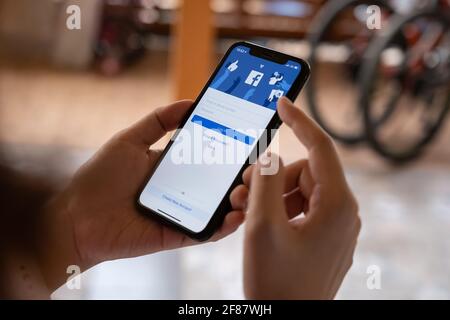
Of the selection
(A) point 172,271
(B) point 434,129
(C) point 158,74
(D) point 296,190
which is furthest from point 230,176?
(B) point 434,129

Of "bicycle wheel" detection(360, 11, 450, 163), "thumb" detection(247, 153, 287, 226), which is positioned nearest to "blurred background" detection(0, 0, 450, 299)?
"bicycle wheel" detection(360, 11, 450, 163)

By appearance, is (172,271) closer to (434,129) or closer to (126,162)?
(126,162)

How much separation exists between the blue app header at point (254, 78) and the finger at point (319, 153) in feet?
0.25

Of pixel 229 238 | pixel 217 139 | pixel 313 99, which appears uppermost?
pixel 217 139

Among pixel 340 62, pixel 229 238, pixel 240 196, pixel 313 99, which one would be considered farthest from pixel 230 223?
pixel 340 62

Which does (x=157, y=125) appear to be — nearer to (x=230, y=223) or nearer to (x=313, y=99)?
(x=230, y=223)

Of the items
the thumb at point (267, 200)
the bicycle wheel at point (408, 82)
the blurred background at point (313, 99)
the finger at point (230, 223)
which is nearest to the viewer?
the thumb at point (267, 200)

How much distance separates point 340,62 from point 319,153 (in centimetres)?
143

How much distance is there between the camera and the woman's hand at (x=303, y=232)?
343mm

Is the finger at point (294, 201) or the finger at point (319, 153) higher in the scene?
the finger at point (319, 153)

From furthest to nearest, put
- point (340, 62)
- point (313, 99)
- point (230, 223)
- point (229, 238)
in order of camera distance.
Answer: point (340, 62) < point (313, 99) < point (229, 238) < point (230, 223)

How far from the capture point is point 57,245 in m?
0.43

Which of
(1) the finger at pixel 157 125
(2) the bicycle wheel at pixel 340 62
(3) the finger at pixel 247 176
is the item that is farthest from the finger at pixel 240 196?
(2) the bicycle wheel at pixel 340 62

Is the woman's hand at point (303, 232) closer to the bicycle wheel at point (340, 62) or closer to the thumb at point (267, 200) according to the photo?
the thumb at point (267, 200)
